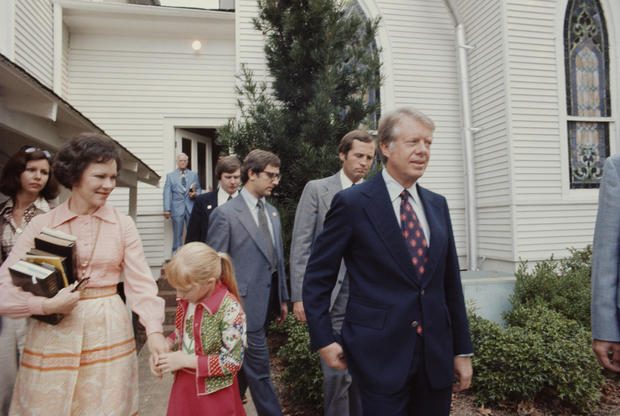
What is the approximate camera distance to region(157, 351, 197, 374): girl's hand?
1.79 meters

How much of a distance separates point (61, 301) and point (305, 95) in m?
5.51

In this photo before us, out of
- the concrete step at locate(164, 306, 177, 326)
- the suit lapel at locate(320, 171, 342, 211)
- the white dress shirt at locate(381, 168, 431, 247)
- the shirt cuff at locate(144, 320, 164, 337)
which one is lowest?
the concrete step at locate(164, 306, 177, 326)

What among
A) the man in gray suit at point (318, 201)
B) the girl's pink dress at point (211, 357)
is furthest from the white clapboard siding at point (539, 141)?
the girl's pink dress at point (211, 357)

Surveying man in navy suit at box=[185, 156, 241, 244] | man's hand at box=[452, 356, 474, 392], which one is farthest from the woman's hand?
man in navy suit at box=[185, 156, 241, 244]

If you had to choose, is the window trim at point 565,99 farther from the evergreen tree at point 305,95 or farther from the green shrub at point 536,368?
the green shrub at point 536,368

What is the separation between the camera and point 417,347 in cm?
177

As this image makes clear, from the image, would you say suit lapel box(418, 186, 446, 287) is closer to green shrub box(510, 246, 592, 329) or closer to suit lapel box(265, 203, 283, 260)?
suit lapel box(265, 203, 283, 260)

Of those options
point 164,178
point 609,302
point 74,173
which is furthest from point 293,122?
point 609,302

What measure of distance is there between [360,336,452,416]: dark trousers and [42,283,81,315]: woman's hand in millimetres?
1388

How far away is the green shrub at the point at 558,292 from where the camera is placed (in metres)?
5.29

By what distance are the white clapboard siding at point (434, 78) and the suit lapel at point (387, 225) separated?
7029 millimetres

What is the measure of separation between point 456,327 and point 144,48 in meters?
9.20

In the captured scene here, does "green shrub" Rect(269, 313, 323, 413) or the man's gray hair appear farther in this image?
"green shrub" Rect(269, 313, 323, 413)

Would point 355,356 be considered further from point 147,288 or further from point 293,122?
point 293,122
